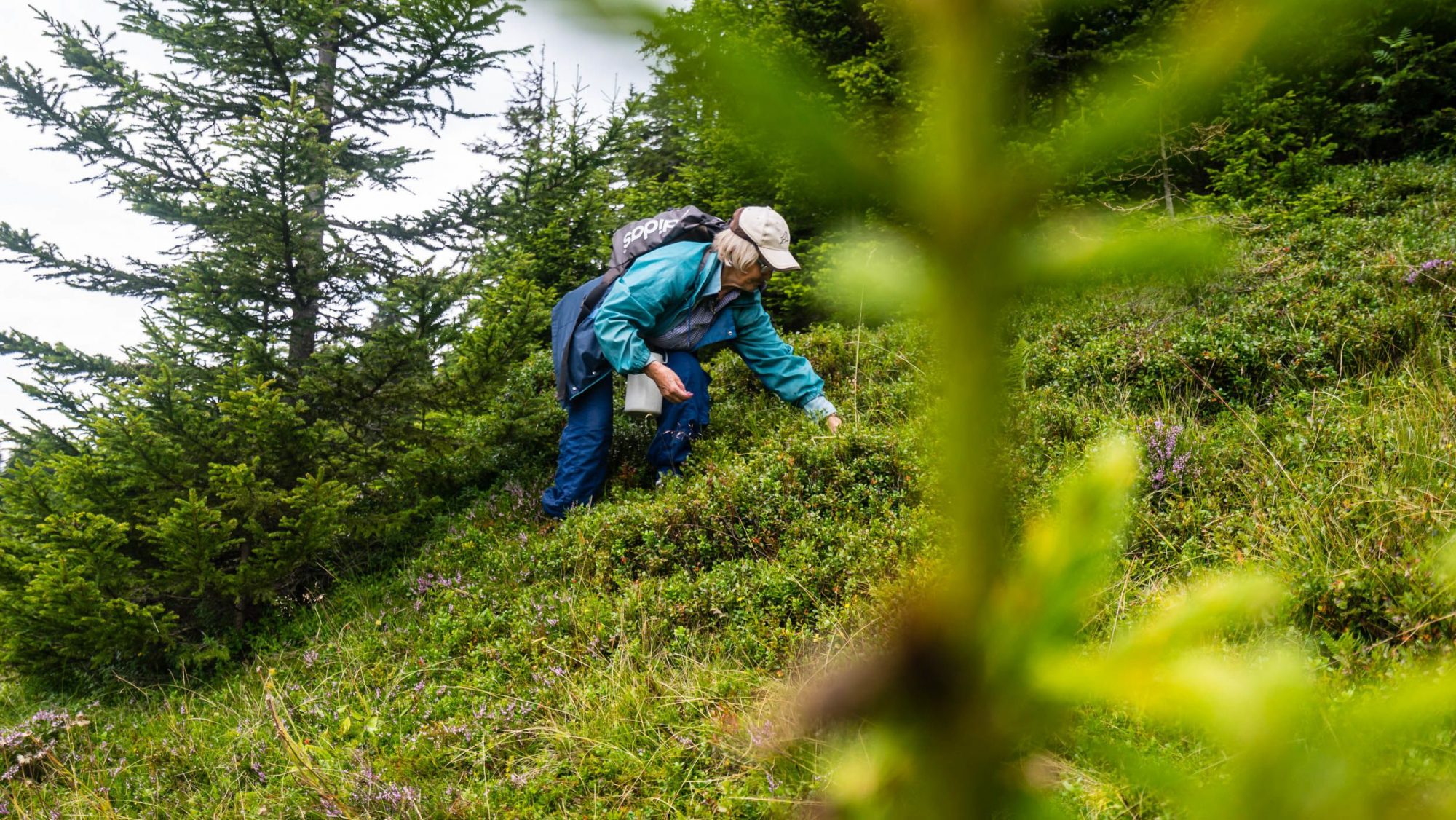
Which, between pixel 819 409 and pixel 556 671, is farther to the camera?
pixel 819 409

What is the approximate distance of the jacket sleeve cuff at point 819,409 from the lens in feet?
15.0

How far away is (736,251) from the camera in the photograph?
14.3ft

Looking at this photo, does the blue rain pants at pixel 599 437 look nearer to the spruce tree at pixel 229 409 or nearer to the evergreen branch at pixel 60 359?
the spruce tree at pixel 229 409

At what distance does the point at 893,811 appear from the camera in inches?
18.6

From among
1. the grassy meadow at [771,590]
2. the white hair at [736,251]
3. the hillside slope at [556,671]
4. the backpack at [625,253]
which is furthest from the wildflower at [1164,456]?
the backpack at [625,253]

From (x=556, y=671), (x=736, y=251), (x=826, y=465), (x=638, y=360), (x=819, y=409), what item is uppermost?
(x=736, y=251)

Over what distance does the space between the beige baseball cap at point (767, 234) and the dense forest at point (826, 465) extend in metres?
0.49

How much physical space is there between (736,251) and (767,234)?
0.82 feet

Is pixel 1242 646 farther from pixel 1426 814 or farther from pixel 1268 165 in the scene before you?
pixel 1268 165

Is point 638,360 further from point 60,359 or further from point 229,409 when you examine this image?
point 60,359

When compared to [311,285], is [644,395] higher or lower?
lower

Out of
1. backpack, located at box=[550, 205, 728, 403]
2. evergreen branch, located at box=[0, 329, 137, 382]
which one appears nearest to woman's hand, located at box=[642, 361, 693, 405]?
backpack, located at box=[550, 205, 728, 403]

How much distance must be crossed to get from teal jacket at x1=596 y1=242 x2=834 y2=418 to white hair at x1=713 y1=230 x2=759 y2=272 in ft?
0.22

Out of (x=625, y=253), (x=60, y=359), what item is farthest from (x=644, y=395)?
(x=60, y=359)
